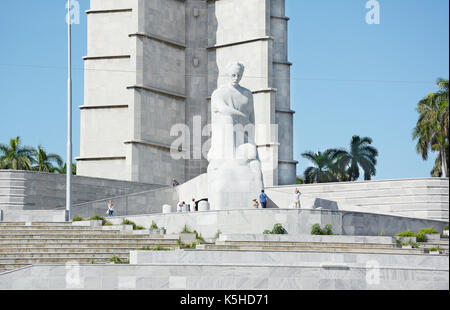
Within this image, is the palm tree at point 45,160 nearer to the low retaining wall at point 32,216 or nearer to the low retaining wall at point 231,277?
the low retaining wall at point 32,216

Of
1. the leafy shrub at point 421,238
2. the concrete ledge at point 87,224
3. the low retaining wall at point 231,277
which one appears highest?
the concrete ledge at point 87,224

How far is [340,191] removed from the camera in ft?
125

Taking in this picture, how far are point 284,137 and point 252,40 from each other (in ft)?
17.2

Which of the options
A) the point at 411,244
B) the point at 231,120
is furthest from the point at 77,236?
the point at 411,244

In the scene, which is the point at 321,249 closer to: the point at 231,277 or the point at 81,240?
the point at 231,277

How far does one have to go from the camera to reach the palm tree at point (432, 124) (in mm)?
46625

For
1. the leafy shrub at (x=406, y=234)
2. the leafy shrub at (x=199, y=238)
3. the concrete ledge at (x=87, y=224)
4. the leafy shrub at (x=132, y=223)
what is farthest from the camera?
the leafy shrub at (x=406, y=234)

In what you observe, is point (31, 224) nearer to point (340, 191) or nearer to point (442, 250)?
point (442, 250)

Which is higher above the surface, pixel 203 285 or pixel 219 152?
pixel 219 152

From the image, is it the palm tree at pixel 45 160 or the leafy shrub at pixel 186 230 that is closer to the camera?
the leafy shrub at pixel 186 230

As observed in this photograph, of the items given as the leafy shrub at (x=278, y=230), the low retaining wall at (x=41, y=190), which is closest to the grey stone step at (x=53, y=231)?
the leafy shrub at (x=278, y=230)

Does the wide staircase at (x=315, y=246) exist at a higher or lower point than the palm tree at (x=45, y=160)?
lower

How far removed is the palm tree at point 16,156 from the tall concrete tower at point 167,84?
12.4m
